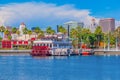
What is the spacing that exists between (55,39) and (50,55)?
28.2ft

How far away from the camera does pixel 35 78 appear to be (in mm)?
71312

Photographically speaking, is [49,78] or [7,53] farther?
[7,53]

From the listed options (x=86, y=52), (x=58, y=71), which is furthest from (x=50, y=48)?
(x=58, y=71)

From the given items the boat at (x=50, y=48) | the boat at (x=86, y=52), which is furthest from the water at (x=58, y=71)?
the boat at (x=86, y=52)

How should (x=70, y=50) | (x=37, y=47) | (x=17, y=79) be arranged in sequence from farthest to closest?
(x=70, y=50) → (x=37, y=47) → (x=17, y=79)

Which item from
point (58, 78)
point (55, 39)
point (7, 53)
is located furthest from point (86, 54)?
point (58, 78)

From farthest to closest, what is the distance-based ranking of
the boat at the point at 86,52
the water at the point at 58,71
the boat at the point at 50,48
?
the boat at the point at 86,52 → the boat at the point at 50,48 → the water at the point at 58,71

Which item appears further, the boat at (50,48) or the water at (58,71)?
the boat at (50,48)

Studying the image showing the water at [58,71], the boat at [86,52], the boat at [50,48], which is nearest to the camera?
the water at [58,71]

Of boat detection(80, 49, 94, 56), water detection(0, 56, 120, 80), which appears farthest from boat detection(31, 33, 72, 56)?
water detection(0, 56, 120, 80)

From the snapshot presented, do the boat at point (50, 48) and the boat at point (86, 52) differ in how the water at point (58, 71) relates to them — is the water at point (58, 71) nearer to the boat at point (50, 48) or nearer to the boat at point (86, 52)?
the boat at point (50, 48)

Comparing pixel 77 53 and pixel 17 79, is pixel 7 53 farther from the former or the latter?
pixel 17 79

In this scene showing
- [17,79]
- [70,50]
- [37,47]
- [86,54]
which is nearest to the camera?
[17,79]

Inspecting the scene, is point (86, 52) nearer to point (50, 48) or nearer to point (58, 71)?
point (50, 48)
